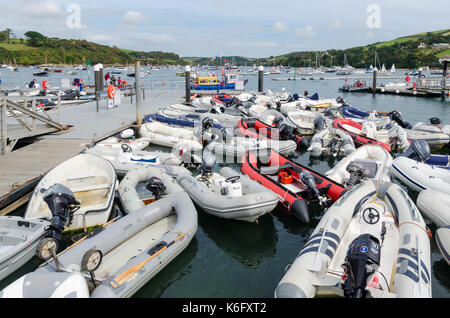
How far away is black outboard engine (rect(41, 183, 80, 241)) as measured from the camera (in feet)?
21.0

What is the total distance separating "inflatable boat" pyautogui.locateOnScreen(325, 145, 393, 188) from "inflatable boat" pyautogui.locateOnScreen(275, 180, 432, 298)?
49.8 inches

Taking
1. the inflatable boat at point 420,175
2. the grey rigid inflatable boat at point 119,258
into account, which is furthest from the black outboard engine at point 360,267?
the inflatable boat at point 420,175

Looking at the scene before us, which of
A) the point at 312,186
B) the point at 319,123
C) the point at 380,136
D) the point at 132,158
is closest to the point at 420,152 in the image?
the point at 380,136

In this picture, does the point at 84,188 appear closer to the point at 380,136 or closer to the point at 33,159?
the point at 33,159

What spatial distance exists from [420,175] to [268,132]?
7.73 m

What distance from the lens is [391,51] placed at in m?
109

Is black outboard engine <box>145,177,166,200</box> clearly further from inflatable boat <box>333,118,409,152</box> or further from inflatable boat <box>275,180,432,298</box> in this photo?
inflatable boat <box>333,118,409,152</box>

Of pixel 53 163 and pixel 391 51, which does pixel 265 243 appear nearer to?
pixel 53 163

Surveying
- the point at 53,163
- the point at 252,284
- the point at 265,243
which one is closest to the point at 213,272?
the point at 252,284

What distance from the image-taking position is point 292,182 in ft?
32.1

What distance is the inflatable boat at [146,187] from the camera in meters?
7.82

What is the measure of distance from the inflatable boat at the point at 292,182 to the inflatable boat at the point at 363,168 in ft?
2.68

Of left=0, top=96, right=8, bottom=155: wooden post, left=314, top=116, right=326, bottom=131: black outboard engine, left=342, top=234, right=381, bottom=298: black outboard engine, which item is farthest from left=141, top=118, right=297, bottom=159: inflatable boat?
left=342, top=234, right=381, bottom=298: black outboard engine
